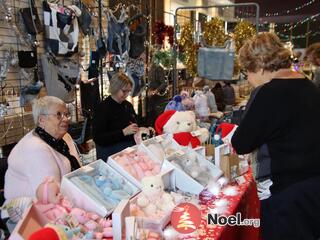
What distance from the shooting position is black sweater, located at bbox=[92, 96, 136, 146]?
117 inches

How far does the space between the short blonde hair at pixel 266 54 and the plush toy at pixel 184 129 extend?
2.71ft

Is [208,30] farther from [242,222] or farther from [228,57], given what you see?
[242,222]

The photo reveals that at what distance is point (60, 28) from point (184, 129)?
5.76ft

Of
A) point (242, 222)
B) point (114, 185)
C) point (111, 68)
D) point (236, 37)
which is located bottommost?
point (242, 222)

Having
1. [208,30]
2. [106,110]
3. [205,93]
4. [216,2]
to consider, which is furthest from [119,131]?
[216,2]

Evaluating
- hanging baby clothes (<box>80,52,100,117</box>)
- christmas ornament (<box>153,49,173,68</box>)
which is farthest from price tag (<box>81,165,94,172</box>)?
christmas ornament (<box>153,49,173,68</box>)

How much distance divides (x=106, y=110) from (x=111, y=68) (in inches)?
69.3

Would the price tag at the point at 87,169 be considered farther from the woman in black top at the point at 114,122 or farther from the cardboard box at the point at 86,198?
the woman in black top at the point at 114,122

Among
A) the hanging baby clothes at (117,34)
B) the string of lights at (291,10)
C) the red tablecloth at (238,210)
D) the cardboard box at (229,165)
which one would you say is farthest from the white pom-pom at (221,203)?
the string of lights at (291,10)

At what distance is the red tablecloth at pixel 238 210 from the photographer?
1.62 metres

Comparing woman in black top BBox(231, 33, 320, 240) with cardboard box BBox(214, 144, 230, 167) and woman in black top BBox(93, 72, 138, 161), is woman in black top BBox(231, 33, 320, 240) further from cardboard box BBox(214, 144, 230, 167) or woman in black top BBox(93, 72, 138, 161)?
woman in black top BBox(93, 72, 138, 161)

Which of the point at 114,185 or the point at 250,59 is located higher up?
the point at 250,59

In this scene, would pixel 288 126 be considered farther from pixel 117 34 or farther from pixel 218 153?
pixel 117 34

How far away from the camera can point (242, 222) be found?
2.00m
